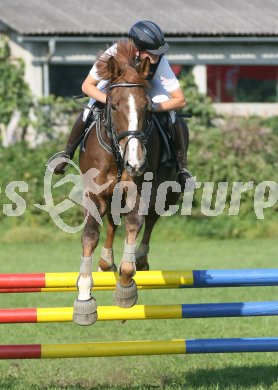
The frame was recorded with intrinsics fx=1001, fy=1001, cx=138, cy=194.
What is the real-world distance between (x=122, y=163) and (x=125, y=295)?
1.02 m

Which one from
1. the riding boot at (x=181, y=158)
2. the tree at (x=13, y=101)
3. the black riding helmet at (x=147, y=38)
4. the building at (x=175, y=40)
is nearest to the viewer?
the black riding helmet at (x=147, y=38)

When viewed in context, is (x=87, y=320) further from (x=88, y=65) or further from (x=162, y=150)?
(x=88, y=65)

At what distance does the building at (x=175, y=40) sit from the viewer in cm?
2722

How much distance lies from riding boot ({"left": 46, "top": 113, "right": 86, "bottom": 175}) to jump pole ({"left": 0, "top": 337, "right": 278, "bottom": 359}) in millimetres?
1831

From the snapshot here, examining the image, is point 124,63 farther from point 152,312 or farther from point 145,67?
Answer: point 152,312

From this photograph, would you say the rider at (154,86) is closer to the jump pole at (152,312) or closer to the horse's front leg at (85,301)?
the horse's front leg at (85,301)

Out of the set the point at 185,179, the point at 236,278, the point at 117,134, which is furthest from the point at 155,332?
the point at 117,134

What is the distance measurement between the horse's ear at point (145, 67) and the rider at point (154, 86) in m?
0.21

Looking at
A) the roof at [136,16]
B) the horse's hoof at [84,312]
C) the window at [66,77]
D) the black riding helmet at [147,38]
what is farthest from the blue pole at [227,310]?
the window at [66,77]

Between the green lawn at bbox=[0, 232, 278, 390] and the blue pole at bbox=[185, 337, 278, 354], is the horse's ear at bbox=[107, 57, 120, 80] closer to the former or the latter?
the blue pole at bbox=[185, 337, 278, 354]

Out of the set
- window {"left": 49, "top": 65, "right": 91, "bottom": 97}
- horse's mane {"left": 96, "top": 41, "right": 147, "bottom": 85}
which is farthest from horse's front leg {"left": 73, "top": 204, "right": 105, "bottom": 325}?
window {"left": 49, "top": 65, "right": 91, "bottom": 97}

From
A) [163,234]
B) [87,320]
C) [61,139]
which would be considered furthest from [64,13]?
[87,320]

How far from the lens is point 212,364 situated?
968cm

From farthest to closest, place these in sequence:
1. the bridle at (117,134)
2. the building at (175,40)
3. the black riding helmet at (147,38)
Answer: the building at (175,40) < the black riding helmet at (147,38) < the bridle at (117,134)
